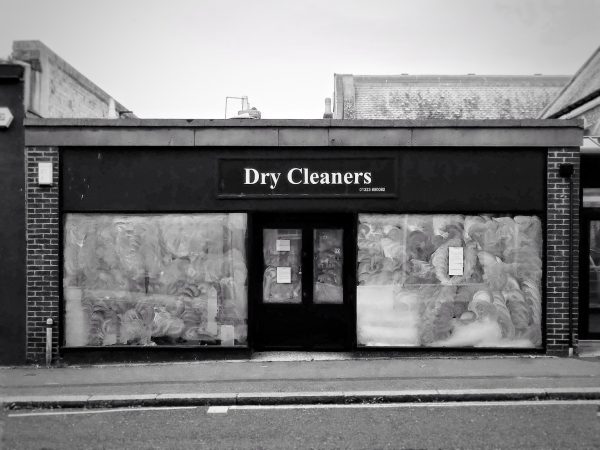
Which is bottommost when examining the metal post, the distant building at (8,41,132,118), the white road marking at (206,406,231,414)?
the white road marking at (206,406,231,414)

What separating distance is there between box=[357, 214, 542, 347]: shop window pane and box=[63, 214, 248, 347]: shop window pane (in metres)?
2.23

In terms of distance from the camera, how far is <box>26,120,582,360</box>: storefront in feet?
33.3

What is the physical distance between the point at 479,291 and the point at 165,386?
5.37 m

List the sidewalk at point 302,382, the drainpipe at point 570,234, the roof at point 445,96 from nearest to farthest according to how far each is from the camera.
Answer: the sidewalk at point 302,382, the drainpipe at point 570,234, the roof at point 445,96

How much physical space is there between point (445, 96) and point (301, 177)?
22976 millimetres

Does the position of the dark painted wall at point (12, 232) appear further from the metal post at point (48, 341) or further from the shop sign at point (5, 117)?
the metal post at point (48, 341)

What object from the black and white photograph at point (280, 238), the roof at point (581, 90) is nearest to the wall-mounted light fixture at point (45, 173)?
the black and white photograph at point (280, 238)

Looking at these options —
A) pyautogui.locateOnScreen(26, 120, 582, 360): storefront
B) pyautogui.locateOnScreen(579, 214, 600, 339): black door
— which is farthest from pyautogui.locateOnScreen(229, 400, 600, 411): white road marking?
pyautogui.locateOnScreen(579, 214, 600, 339): black door

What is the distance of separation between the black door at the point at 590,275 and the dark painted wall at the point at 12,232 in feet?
32.2

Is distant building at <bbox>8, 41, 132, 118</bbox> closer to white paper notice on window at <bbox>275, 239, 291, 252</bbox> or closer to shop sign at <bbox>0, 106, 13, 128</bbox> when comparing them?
shop sign at <bbox>0, 106, 13, 128</bbox>

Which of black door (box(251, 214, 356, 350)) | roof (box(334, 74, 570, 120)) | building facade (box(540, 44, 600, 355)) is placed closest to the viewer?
black door (box(251, 214, 356, 350))

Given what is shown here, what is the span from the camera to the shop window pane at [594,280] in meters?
11.0

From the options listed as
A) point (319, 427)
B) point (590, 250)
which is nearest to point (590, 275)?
point (590, 250)

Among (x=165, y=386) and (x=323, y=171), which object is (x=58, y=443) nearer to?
(x=165, y=386)
